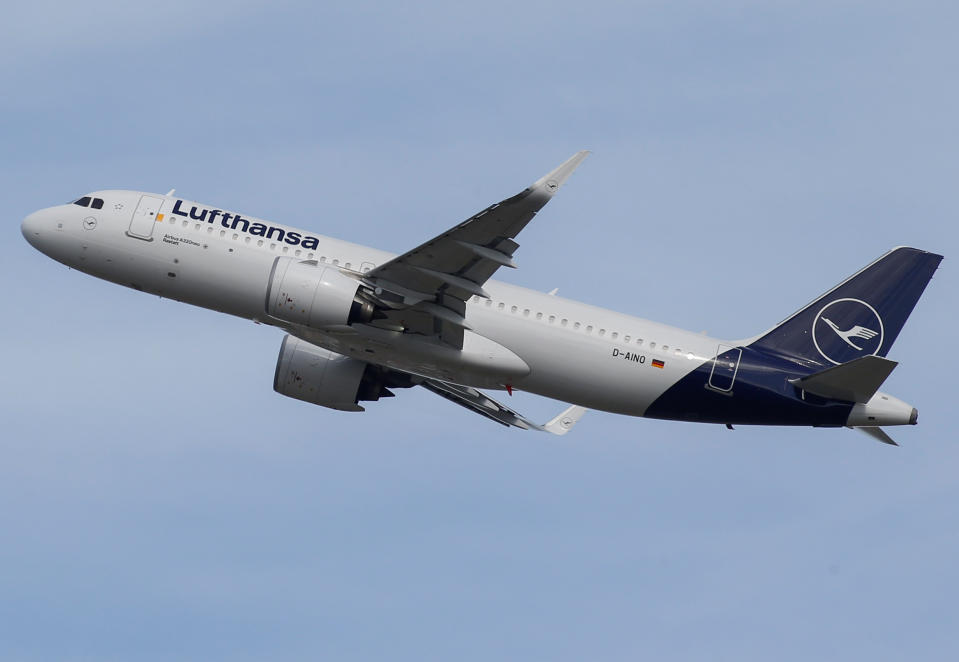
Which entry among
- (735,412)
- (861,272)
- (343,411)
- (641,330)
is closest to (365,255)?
(343,411)

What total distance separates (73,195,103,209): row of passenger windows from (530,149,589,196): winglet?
59.0 feet

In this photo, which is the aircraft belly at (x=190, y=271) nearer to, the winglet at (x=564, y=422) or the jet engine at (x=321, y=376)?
the jet engine at (x=321, y=376)

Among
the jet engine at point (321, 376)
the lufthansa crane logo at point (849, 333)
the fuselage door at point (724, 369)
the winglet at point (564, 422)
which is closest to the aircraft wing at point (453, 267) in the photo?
the jet engine at point (321, 376)

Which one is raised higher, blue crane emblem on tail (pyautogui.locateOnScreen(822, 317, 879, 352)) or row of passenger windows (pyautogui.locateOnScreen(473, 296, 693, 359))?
blue crane emblem on tail (pyautogui.locateOnScreen(822, 317, 879, 352))

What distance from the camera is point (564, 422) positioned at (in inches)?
2106

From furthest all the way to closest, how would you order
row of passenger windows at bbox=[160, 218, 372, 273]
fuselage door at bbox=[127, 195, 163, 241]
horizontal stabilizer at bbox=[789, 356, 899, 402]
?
Answer: 1. fuselage door at bbox=[127, 195, 163, 241]
2. row of passenger windows at bbox=[160, 218, 372, 273]
3. horizontal stabilizer at bbox=[789, 356, 899, 402]

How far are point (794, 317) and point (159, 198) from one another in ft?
79.3

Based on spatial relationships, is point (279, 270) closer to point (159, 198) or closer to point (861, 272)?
point (159, 198)

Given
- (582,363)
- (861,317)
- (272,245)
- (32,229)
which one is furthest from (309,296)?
(861,317)

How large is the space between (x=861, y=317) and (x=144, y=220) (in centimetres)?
2673

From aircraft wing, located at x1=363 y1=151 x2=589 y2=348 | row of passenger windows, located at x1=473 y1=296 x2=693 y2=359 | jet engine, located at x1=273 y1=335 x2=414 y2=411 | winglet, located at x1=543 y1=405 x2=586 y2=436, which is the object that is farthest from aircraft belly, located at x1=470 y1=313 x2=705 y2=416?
A: jet engine, located at x1=273 y1=335 x2=414 y2=411

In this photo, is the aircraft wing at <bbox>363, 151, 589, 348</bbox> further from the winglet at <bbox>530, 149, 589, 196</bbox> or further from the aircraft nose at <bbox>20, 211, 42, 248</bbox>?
the aircraft nose at <bbox>20, 211, 42, 248</bbox>

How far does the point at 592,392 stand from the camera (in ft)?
155

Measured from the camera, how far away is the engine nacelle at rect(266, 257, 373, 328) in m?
43.7
